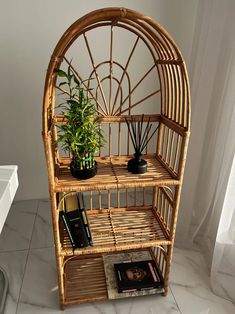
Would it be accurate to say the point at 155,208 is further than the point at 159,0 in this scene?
No

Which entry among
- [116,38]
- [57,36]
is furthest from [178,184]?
[57,36]

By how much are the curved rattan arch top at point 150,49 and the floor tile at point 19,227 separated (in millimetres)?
1033

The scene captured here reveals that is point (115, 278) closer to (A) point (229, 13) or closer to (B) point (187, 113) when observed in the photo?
(B) point (187, 113)

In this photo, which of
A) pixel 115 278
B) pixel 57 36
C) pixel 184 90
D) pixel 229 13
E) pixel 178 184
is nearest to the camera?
pixel 184 90

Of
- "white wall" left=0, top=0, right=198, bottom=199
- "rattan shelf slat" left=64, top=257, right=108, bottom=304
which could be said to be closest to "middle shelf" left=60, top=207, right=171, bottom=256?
"rattan shelf slat" left=64, top=257, right=108, bottom=304

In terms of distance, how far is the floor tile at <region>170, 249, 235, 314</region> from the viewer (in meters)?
1.28

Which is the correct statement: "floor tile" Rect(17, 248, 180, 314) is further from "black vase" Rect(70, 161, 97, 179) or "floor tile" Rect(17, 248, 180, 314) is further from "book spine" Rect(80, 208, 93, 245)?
"black vase" Rect(70, 161, 97, 179)

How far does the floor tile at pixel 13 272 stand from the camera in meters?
1.28

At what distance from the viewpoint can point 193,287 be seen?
54.8 inches

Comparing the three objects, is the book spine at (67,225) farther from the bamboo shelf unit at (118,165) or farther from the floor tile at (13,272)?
the floor tile at (13,272)

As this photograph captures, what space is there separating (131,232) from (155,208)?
0.81ft

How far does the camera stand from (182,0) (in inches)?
66.5

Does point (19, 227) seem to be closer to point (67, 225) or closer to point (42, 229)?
point (42, 229)

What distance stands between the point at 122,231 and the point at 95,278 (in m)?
0.33
